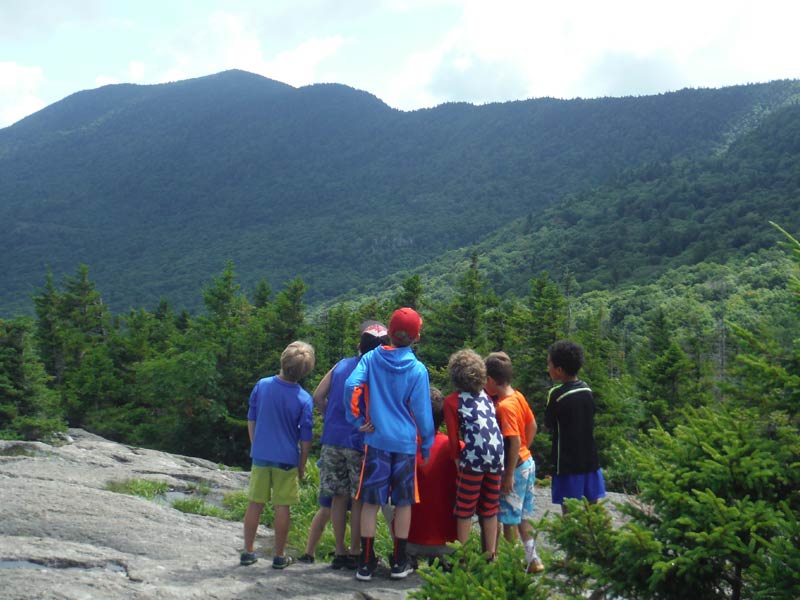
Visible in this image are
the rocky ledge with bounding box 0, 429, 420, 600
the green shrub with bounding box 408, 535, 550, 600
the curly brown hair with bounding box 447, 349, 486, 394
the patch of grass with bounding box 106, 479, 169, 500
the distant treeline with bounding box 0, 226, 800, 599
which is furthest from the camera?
the patch of grass with bounding box 106, 479, 169, 500

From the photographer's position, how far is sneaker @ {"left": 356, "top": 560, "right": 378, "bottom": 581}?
5020 millimetres

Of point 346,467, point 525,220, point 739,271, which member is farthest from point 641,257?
point 346,467

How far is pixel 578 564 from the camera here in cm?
356

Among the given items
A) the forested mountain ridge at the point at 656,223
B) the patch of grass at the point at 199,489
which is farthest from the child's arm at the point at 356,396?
the forested mountain ridge at the point at 656,223

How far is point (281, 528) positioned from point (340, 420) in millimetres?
1019

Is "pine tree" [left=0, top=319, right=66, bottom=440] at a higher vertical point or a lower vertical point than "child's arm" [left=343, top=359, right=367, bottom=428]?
lower

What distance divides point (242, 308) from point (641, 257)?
397ft

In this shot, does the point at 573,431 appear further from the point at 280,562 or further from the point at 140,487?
the point at 140,487

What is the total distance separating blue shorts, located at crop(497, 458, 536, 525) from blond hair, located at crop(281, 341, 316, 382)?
196cm

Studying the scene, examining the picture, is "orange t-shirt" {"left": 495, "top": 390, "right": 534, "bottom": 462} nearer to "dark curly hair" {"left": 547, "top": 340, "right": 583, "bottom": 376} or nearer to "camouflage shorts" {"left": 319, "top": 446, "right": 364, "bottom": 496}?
"dark curly hair" {"left": 547, "top": 340, "right": 583, "bottom": 376}

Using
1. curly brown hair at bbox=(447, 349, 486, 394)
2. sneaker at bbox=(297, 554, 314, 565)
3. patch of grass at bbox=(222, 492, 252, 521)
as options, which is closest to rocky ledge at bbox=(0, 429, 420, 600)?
sneaker at bbox=(297, 554, 314, 565)

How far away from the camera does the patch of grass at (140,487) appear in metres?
8.55

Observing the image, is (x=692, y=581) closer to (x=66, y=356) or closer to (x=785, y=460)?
(x=785, y=460)

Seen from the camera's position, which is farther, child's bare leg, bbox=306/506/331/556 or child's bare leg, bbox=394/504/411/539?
child's bare leg, bbox=306/506/331/556
